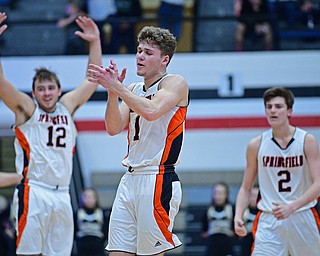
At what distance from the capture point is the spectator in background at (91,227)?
12.3 meters

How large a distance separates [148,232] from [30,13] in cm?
997

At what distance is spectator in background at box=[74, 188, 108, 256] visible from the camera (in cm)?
1226

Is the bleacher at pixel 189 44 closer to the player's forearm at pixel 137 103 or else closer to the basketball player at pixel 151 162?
the basketball player at pixel 151 162

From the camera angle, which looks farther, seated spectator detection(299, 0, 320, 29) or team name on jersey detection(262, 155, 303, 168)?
seated spectator detection(299, 0, 320, 29)

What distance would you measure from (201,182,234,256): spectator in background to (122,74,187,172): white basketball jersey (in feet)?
20.2

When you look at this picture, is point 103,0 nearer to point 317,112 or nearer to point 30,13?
point 30,13

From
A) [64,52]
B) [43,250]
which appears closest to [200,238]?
[64,52]

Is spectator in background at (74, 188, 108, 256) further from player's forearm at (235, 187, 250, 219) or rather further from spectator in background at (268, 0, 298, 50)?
player's forearm at (235, 187, 250, 219)

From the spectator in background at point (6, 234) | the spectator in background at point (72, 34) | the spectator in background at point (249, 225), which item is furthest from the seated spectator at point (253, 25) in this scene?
the spectator in background at point (6, 234)

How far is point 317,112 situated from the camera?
13586 millimetres

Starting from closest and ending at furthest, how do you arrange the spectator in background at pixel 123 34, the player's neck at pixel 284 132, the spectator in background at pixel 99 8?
the player's neck at pixel 284 132, the spectator in background at pixel 123 34, the spectator in background at pixel 99 8

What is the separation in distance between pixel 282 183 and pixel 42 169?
227cm

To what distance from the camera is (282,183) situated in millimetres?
7500

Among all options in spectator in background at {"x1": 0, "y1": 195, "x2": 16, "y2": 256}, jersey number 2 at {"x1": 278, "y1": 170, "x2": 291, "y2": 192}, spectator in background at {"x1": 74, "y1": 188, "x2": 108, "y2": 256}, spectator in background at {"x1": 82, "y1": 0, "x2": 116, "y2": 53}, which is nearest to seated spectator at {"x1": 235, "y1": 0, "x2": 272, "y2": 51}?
spectator in background at {"x1": 82, "y1": 0, "x2": 116, "y2": 53}
